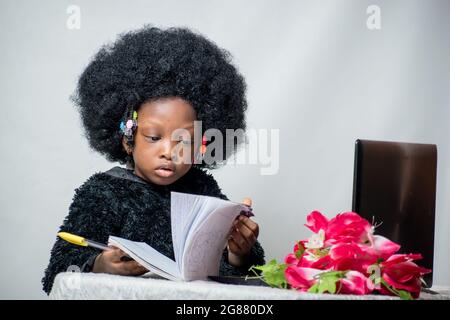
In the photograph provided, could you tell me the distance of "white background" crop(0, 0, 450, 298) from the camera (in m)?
1.93

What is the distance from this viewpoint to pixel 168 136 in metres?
1.43

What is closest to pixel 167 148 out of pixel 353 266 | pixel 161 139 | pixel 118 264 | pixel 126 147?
pixel 161 139

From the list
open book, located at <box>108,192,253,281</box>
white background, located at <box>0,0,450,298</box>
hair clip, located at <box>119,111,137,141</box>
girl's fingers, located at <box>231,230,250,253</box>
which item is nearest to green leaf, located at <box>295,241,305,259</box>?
open book, located at <box>108,192,253,281</box>

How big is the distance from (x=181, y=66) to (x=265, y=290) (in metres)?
0.85

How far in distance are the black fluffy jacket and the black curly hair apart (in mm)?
179

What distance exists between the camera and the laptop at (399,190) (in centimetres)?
107

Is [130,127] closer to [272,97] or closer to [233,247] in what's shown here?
[233,247]

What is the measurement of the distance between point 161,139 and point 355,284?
0.71 meters

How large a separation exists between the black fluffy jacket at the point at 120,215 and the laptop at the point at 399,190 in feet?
1.55

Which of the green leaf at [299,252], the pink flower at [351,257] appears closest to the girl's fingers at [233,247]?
the green leaf at [299,252]

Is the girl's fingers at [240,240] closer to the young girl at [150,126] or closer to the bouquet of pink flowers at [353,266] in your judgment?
the young girl at [150,126]

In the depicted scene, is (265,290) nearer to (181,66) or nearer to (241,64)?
(181,66)

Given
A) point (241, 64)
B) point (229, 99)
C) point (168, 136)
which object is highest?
point (241, 64)
